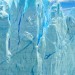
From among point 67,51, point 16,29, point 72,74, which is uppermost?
point 16,29

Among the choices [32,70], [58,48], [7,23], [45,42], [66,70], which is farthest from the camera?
[66,70]

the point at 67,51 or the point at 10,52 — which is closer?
the point at 10,52

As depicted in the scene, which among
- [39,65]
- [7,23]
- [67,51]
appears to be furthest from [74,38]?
[7,23]

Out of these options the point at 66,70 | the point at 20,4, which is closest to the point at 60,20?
the point at 66,70

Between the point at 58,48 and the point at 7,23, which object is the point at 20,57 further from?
the point at 58,48

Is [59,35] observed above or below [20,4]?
below

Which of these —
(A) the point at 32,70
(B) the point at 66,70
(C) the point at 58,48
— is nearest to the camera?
(A) the point at 32,70

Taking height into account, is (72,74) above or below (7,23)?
below

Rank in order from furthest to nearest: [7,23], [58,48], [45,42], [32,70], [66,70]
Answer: [66,70] < [58,48] < [45,42] < [32,70] < [7,23]

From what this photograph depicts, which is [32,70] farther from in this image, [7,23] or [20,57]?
[7,23]
